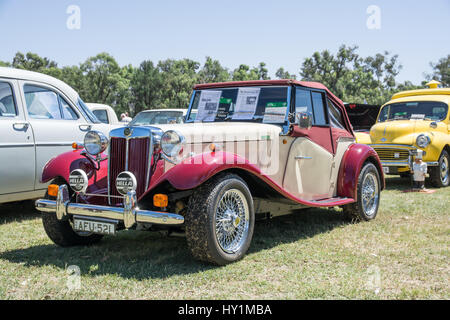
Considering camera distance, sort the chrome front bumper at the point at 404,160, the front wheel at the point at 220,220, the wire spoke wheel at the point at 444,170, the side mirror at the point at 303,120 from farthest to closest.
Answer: the wire spoke wheel at the point at 444,170
the chrome front bumper at the point at 404,160
the side mirror at the point at 303,120
the front wheel at the point at 220,220

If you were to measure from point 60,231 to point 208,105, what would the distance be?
2299mm

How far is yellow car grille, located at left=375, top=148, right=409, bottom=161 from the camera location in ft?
30.6

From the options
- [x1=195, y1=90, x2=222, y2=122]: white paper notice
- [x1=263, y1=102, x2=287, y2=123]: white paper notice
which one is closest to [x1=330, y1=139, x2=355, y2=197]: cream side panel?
[x1=263, y1=102, x2=287, y2=123]: white paper notice

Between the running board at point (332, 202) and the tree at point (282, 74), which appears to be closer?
the running board at point (332, 202)

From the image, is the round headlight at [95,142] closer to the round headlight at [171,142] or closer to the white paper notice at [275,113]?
the round headlight at [171,142]

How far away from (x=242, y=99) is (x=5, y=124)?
3085 mm

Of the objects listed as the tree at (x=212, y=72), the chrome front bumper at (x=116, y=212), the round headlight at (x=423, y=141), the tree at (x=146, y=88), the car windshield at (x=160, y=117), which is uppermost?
the tree at (x=212, y=72)

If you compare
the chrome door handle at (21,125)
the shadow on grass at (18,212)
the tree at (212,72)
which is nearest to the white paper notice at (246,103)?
the chrome door handle at (21,125)

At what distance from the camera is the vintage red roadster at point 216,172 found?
3808mm

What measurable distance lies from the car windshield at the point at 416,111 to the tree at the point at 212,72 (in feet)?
158

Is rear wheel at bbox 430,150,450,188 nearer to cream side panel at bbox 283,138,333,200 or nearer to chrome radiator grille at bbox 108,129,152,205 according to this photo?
cream side panel at bbox 283,138,333,200

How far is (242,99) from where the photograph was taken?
5.27 meters

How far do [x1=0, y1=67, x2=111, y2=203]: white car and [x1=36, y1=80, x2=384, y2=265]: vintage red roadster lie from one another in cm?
128

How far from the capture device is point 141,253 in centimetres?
450
